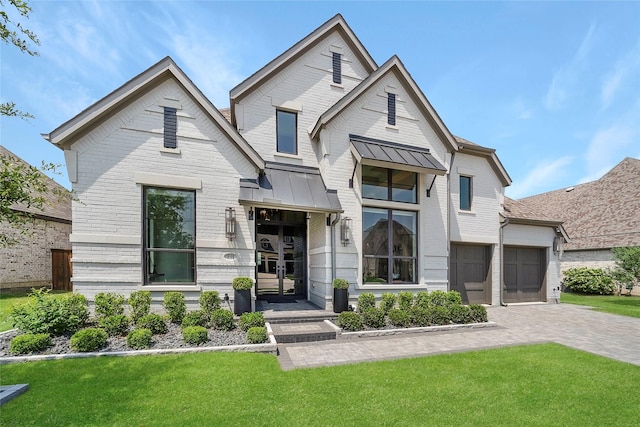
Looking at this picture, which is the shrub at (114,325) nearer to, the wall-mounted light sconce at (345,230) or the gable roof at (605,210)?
the wall-mounted light sconce at (345,230)

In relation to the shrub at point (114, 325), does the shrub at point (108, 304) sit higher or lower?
higher

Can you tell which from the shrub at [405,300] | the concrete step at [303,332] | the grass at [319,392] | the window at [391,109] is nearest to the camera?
the grass at [319,392]

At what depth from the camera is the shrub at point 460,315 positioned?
30.3 ft

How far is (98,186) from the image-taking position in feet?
27.2

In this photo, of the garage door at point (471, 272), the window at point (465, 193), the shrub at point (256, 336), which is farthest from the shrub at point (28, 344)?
the window at point (465, 193)

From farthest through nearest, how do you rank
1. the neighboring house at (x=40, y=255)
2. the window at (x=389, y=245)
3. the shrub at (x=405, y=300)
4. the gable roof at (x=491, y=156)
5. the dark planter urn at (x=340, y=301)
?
the neighboring house at (x=40, y=255)
the gable roof at (x=491, y=156)
the window at (x=389, y=245)
the shrub at (x=405, y=300)
the dark planter urn at (x=340, y=301)

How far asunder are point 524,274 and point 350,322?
1132 centimetres

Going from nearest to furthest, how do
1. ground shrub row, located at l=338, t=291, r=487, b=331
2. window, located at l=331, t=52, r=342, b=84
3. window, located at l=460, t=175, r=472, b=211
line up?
ground shrub row, located at l=338, t=291, r=487, b=331 < window, located at l=331, t=52, r=342, b=84 < window, located at l=460, t=175, r=472, b=211

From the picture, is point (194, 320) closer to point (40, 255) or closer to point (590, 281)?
point (40, 255)

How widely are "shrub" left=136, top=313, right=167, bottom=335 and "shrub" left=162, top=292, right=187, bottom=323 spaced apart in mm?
733

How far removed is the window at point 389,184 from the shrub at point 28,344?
9058 millimetres

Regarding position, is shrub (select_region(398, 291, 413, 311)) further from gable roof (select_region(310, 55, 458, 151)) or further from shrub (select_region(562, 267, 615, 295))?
shrub (select_region(562, 267, 615, 295))

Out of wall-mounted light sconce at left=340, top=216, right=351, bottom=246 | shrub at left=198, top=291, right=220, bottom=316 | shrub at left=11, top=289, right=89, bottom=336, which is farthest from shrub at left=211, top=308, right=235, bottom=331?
wall-mounted light sconce at left=340, top=216, right=351, bottom=246

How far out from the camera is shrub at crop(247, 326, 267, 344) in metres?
6.71
